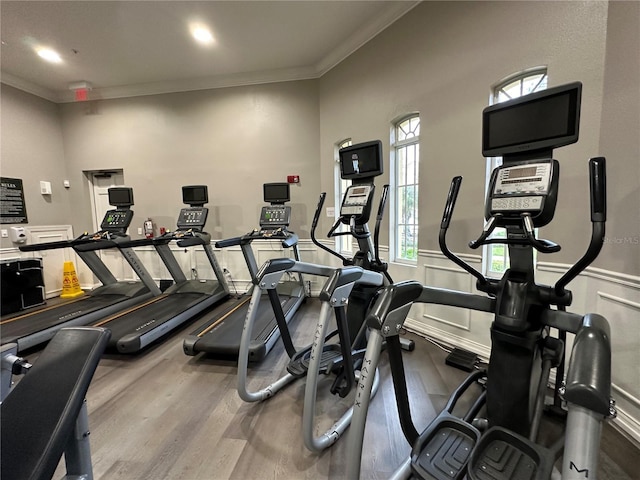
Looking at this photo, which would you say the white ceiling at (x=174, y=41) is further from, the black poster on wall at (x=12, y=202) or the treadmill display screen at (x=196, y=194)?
the treadmill display screen at (x=196, y=194)

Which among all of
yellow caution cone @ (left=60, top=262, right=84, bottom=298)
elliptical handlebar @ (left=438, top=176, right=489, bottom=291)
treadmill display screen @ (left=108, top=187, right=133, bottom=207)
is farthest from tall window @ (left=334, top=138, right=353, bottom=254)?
yellow caution cone @ (left=60, top=262, right=84, bottom=298)

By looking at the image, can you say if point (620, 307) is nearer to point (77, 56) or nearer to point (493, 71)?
A: point (493, 71)

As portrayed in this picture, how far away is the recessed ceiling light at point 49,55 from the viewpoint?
3852mm

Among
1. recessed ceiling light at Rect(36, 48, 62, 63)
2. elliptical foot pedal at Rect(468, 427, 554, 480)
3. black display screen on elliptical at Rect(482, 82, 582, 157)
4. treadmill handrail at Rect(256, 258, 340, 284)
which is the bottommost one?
elliptical foot pedal at Rect(468, 427, 554, 480)

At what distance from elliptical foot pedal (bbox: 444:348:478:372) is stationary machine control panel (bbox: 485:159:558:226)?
156 cm

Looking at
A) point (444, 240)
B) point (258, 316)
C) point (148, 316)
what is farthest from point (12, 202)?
point (444, 240)

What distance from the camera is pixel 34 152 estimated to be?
4781 millimetres

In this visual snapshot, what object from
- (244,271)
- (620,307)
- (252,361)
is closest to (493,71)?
(620,307)

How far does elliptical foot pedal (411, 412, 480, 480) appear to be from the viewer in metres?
1.32

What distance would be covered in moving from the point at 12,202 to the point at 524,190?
21.7 feet

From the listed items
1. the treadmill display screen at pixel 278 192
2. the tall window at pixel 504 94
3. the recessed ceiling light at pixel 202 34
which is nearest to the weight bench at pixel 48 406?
the tall window at pixel 504 94

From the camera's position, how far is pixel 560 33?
204 centimetres

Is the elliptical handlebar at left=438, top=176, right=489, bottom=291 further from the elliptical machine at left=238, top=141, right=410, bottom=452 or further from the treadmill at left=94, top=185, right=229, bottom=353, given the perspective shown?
the treadmill at left=94, top=185, right=229, bottom=353

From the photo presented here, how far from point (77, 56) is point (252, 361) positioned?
4.90 meters
